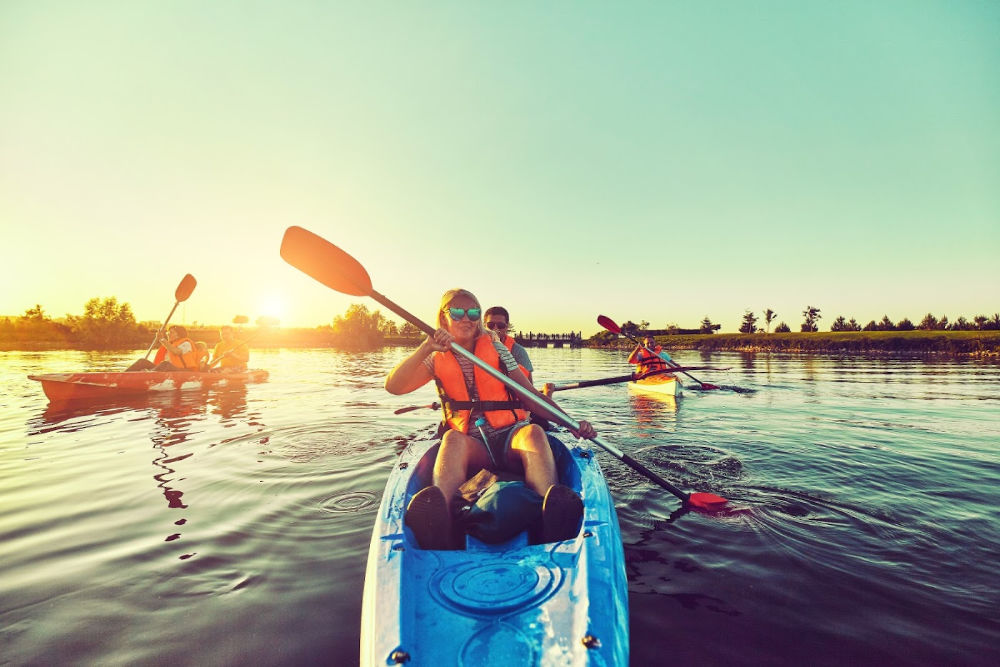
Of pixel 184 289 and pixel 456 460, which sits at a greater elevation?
pixel 184 289

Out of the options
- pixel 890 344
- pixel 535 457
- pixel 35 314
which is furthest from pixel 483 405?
pixel 35 314

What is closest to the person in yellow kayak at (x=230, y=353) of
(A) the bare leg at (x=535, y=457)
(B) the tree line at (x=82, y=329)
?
(A) the bare leg at (x=535, y=457)

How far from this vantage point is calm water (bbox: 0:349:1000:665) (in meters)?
2.48

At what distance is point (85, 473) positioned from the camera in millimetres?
5441

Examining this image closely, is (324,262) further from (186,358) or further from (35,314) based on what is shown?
(35,314)

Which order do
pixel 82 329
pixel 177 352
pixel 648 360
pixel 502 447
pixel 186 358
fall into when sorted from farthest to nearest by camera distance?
1. pixel 82 329
2. pixel 186 358
3. pixel 177 352
4. pixel 648 360
5. pixel 502 447

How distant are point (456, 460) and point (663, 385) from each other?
10.3 meters

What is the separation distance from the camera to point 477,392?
12.3ft

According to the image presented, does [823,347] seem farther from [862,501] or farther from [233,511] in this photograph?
[233,511]

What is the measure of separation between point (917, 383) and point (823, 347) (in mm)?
32883

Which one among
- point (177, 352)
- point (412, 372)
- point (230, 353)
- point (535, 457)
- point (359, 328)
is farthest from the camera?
point (359, 328)

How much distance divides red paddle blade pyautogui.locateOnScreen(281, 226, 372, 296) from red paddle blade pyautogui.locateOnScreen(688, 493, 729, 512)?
355 centimetres

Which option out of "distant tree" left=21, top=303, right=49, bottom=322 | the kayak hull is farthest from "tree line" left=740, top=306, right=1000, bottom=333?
"distant tree" left=21, top=303, right=49, bottom=322

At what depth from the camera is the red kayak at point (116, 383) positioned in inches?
395
